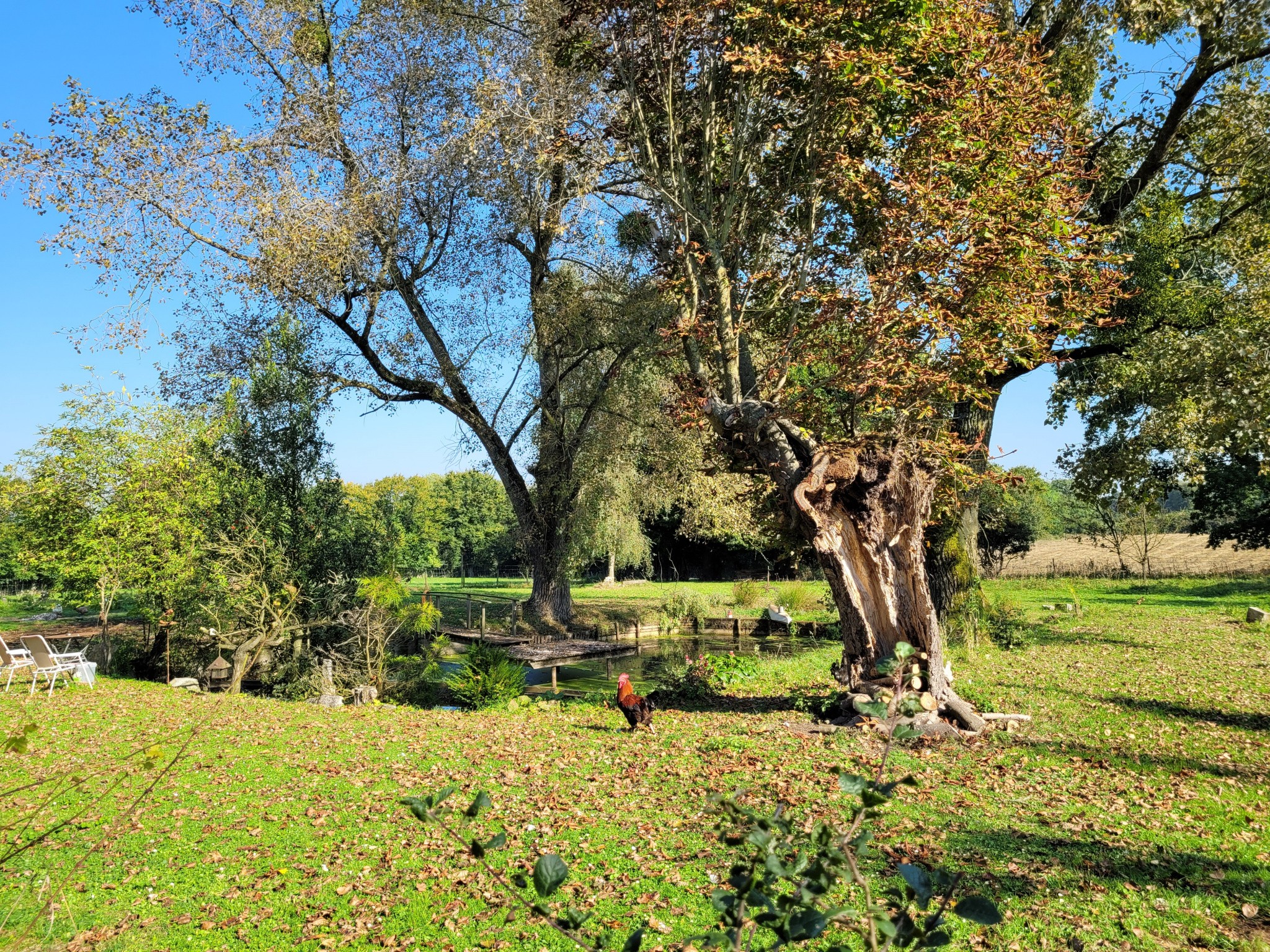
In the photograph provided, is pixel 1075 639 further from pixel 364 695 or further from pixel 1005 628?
pixel 364 695

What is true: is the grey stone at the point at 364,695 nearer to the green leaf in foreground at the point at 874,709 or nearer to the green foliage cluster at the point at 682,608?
the green foliage cluster at the point at 682,608

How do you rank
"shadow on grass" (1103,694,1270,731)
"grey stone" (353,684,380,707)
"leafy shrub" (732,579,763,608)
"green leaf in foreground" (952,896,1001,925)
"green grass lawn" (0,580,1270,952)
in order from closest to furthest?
"green leaf in foreground" (952,896,1001,925) < "green grass lawn" (0,580,1270,952) < "shadow on grass" (1103,694,1270,731) < "grey stone" (353,684,380,707) < "leafy shrub" (732,579,763,608)

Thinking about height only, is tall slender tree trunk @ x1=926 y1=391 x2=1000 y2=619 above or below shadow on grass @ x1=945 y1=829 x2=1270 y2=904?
above

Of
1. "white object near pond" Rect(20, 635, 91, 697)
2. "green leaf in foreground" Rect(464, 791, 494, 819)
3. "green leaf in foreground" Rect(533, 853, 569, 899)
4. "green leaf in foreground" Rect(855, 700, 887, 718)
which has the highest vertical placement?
"green leaf in foreground" Rect(855, 700, 887, 718)

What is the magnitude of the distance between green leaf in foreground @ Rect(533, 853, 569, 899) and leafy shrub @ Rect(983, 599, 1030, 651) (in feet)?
51.3

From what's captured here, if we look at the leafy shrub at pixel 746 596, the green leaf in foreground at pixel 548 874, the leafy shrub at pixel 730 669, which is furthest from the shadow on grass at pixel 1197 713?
the leafy shrub at pixel 746 596

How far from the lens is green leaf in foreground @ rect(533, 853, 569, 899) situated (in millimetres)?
1527

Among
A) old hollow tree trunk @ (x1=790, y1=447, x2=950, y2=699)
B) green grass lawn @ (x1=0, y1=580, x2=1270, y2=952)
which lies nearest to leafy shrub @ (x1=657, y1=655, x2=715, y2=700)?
green grass lawn @ (x1=0, y1=580, x2=1270, y2=952)

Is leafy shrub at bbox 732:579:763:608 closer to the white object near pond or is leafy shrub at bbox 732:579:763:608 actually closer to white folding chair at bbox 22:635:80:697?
the white object near pond

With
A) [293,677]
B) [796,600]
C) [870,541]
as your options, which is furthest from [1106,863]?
[796,600]

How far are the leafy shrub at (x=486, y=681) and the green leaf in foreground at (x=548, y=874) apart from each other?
476 inches

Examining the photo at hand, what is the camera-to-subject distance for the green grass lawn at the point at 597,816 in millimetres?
4902

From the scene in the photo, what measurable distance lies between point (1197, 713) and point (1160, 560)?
32.8 m

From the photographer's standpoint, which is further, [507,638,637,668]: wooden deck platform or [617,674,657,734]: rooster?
[507,638,637,668]: wooden deck platform
